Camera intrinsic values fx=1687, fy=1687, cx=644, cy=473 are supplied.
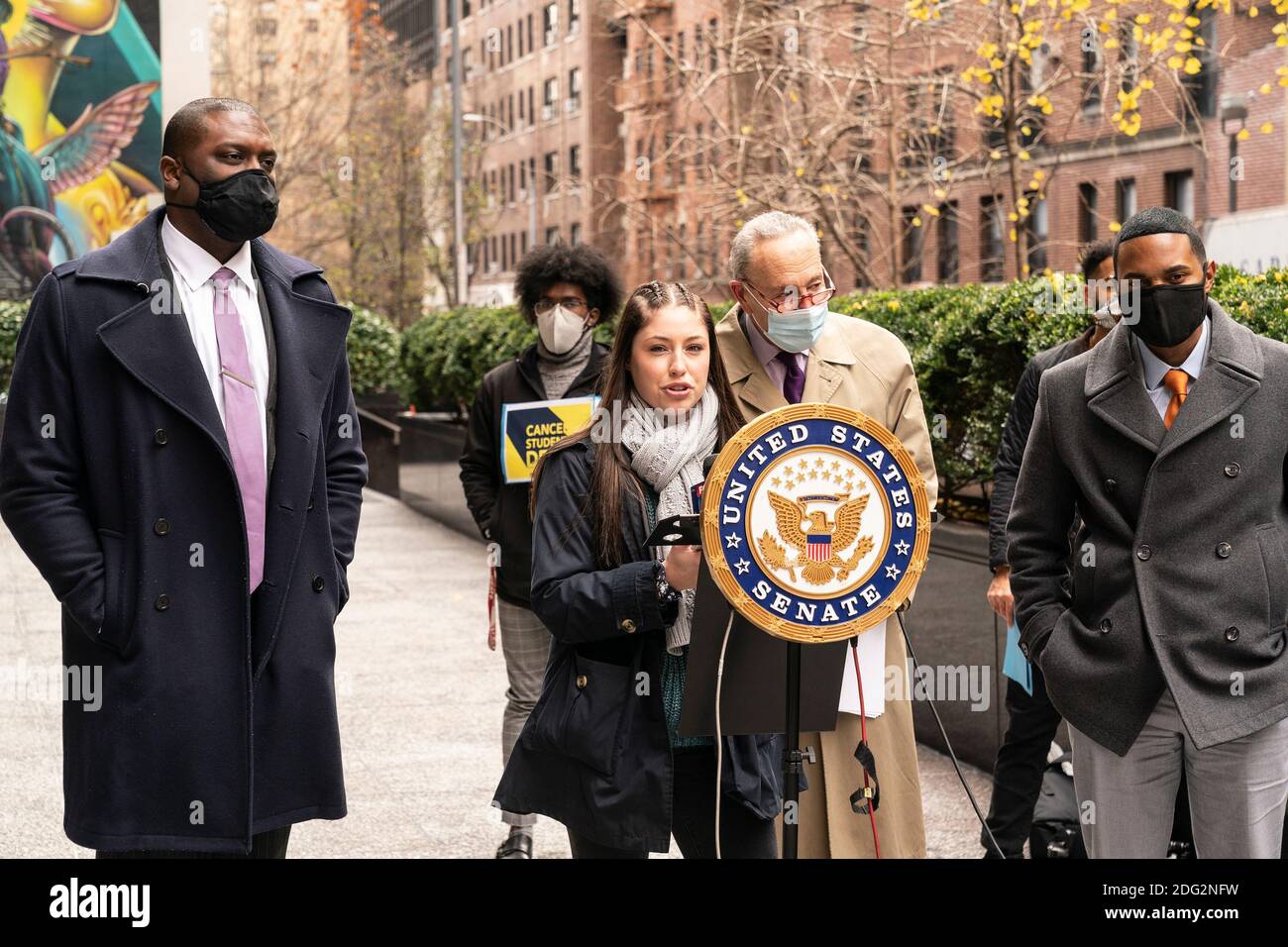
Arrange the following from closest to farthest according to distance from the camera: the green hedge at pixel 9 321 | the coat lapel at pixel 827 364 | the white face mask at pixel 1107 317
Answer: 1. the coat lapel at pixel 827 364
2. the white face mask at pixel 1107 317
3. the green hedge at pixel 9 321

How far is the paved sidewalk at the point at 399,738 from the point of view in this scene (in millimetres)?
6453

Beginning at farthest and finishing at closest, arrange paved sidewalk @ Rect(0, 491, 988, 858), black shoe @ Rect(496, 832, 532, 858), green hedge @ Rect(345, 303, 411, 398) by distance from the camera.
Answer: green hedge @ Rect(345, 303, 411, 398)
paved sidewalk @ Rect(0, 491, 988, 858)
black shoe @ Rect(496, 832, 532, 858)

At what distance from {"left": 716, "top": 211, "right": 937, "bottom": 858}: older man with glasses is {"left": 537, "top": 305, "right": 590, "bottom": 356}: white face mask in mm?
2267

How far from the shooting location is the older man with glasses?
405 centimetres

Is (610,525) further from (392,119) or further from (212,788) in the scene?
(392,119)

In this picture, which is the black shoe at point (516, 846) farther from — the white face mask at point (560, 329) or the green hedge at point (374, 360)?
the green hedge at point (374, 360)

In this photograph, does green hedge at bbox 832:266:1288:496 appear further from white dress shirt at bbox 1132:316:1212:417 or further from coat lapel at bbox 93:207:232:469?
coat lapel at bbox 93:207:232:469

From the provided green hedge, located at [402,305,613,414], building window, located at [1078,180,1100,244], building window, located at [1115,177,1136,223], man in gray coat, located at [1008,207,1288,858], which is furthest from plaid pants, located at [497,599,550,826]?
building window, located at [1078,180,1100,244]

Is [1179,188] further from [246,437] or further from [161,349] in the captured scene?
[161,349]

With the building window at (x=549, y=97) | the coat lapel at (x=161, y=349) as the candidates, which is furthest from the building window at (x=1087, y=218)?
the building window at (x=549, y=97)

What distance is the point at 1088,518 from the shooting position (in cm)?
389

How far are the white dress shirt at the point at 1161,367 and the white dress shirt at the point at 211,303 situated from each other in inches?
78.0
